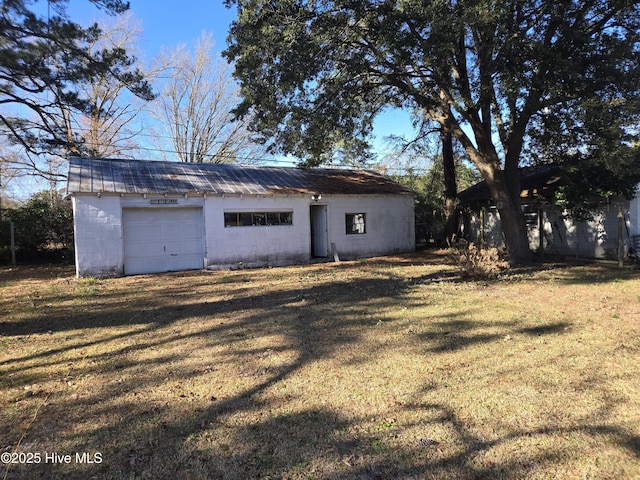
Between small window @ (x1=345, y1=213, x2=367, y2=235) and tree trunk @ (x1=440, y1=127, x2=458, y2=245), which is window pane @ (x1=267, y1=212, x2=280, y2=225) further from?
tree trunk @ (x1=440, y1=127, x2=458, y2=245)

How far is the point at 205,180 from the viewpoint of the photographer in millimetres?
16609

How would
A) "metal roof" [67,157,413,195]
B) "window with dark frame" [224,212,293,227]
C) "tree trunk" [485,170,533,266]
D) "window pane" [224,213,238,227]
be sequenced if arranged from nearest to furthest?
"tree trunk" [485,170,533,266] → "metal roof" [67,157,413,195] → "window pane" [224,213,238,227] → "window with dark frame" [224,212,293,227]

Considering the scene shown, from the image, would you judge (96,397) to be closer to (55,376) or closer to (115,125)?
(55,376)

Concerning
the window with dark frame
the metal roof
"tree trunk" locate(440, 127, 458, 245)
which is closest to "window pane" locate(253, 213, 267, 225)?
the window with dark frame

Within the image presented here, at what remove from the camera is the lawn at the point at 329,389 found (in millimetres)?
3064

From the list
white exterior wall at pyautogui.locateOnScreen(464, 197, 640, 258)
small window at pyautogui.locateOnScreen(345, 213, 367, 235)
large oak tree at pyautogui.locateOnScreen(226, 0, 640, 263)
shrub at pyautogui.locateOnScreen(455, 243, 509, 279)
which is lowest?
shrub at pyautogui.locateOnScreen(455, 243, 509, 279)

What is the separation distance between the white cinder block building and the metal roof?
1.5 inches

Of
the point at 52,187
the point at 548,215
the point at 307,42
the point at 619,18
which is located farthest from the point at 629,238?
the point at 52,187

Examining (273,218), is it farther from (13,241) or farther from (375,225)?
(13,241)

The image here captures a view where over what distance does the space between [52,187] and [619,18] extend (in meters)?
31.6

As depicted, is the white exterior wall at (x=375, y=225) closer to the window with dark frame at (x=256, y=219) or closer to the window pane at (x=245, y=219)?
the window with dark frame at (x=256, y=219)

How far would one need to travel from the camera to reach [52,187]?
2861cm

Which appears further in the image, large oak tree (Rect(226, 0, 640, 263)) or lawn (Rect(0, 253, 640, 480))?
large oak tree (Rect(226, 0, 640, 263))

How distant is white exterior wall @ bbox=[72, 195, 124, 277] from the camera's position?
13.5m
